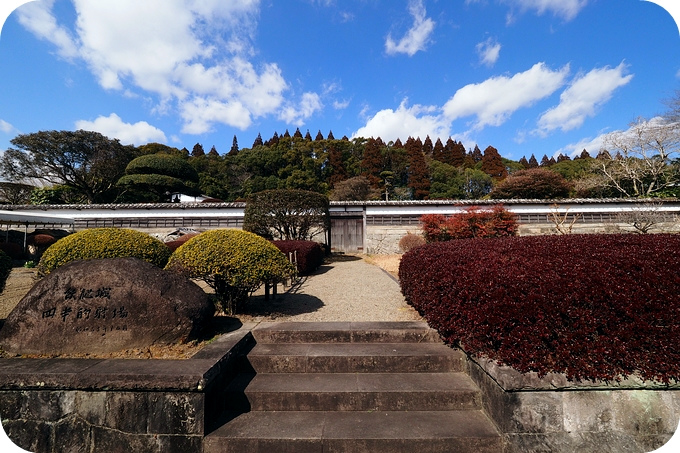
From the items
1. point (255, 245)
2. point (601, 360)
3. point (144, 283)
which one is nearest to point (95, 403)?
point (144, 283)

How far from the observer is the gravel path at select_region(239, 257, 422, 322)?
486cm

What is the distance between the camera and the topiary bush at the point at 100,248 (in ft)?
14.9

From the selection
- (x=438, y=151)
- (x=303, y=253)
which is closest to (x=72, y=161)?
(x=303, y=253)

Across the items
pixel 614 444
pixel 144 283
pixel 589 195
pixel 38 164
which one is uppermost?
pixel 38 164

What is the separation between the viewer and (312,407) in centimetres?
275

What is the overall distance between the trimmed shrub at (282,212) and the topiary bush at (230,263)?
263 inches

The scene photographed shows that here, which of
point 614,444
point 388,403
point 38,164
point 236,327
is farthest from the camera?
point 38,164

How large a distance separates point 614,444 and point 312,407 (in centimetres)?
254

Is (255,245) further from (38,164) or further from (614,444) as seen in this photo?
(38,164)

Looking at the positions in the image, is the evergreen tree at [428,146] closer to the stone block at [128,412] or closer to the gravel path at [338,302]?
the gravel path at [338,302]

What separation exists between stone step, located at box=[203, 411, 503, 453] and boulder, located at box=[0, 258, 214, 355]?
1429 mm

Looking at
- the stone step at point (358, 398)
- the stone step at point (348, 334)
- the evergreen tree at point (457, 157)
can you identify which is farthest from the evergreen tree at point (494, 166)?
the stone step at point (358, 398)

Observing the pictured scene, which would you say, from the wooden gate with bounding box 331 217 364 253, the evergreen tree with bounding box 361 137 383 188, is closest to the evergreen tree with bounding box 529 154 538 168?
the evergreen tree with bounding box 361 137 383 188

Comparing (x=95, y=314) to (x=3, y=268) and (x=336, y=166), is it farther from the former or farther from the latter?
(x=336, y=166)
